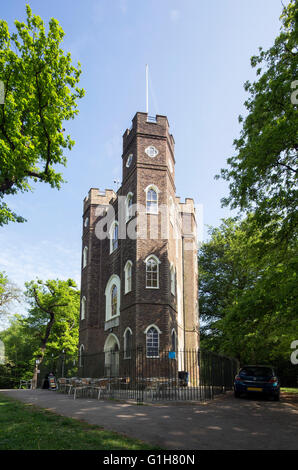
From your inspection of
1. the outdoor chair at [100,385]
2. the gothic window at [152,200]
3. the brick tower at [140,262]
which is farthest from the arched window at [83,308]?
the outdoor chair at [100,385]

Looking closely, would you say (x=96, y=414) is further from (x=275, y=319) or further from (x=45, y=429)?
(x=275, y=319)

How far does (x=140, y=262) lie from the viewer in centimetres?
2177

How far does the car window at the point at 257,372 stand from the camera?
14977mm

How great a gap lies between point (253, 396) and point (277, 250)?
6.13 metres

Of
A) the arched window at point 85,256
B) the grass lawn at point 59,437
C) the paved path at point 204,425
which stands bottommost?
the paved path at point 204,425

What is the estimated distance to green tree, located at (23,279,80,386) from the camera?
3869cm

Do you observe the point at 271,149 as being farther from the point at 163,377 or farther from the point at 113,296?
the point at 113,296

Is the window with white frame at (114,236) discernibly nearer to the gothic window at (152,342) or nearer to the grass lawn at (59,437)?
the gothic window at (152,342)

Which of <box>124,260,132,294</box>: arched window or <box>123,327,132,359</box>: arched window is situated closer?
<box>123,327,132,359</box>: arched window

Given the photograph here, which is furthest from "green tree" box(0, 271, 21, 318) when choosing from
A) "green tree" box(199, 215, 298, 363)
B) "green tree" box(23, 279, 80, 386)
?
"green tree" box(199, 215, 298, 363)

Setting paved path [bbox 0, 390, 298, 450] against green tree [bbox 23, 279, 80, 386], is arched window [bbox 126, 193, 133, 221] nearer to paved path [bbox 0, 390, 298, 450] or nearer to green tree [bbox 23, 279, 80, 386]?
paved path [bbox 0, 390, 298, 450]

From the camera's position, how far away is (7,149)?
11.9 m

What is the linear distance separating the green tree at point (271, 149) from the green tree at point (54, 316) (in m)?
27.9

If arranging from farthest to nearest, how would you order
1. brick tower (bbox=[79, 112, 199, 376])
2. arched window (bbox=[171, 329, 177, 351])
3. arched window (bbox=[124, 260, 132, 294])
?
arched window (bbox=[124, 260, 132, 294]) → arched window (bbox=[171, 329, 177, 351]) → brick tower (bbox=[79, 112, 199, 376])
